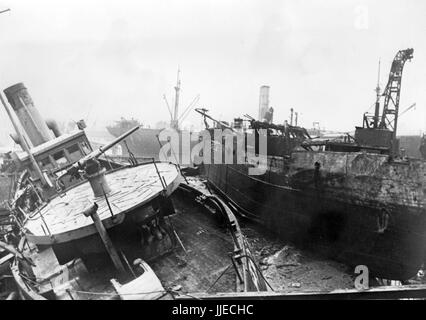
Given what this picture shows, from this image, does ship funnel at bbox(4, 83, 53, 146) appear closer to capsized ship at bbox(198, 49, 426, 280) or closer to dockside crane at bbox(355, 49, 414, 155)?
capsized ship at bbox(198, 49, 426, 280)

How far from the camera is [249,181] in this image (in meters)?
14.2

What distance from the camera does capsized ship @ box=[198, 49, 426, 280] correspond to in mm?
8781

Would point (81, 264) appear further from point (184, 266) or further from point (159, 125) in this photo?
point (159, 125)

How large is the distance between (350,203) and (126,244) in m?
8.26

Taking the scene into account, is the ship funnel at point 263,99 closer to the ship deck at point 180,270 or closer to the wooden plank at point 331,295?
the ship deck at point 180,270

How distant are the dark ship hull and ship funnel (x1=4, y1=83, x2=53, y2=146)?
11.5 metres

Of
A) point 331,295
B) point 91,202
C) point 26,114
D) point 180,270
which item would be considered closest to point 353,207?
point 331,295

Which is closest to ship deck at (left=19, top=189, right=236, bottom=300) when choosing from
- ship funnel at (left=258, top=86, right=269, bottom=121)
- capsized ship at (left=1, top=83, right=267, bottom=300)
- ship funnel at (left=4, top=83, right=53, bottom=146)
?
capsized ship at (left=1, top=83, right=267, bottom=300)

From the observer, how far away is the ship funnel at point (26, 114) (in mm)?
13245

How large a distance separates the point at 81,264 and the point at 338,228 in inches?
369

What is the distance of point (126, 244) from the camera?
21.3 ft

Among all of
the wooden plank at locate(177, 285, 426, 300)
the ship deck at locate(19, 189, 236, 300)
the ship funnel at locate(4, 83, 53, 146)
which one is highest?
the ship funnel at locate(4, 83, 53, 146)
